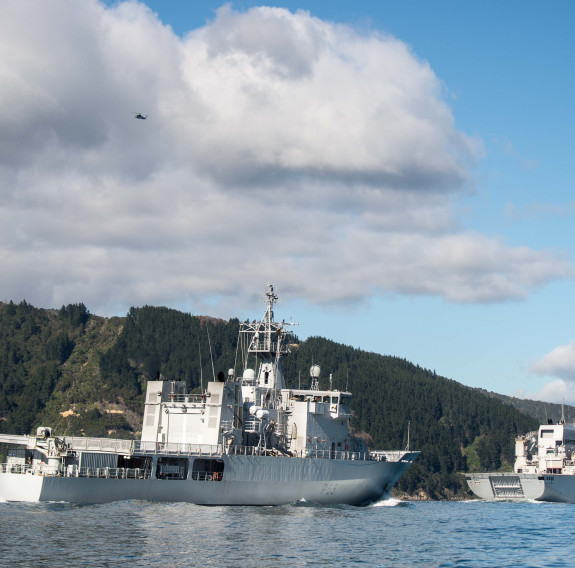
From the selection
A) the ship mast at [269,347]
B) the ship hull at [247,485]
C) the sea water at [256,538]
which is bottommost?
the sea water at [256,538]

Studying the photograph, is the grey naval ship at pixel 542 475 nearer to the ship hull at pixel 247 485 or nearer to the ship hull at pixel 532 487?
the ship hull at pixel 532 487

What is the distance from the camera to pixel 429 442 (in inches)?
6191

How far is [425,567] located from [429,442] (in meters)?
128

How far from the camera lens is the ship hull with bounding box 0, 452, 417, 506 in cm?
4684

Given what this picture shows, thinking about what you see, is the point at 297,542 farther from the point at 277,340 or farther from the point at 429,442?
the point at 429,442

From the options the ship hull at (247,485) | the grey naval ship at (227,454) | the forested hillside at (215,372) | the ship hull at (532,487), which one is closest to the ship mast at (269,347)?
the grey naval ship at (227,454)

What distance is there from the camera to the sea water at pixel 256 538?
31.9 m

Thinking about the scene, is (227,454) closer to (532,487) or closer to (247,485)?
(247,485)

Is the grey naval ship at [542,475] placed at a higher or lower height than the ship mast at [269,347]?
lower

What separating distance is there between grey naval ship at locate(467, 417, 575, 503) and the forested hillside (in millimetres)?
54249

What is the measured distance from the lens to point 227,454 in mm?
51812

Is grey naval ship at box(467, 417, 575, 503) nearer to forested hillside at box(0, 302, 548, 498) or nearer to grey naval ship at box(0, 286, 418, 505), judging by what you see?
grey naval ship at box(0, 286, 418, 505)

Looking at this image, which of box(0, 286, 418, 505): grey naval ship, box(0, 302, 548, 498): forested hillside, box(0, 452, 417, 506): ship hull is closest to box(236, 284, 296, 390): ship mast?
box(0, 286, 418, 505): grey naval ship

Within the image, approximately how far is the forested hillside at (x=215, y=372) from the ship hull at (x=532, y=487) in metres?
57.4
